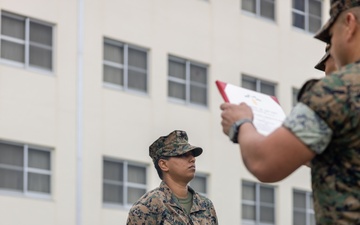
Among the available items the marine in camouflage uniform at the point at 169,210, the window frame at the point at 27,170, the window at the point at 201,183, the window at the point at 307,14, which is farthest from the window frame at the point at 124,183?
the marine in camouflage uniform at the point at 169,210

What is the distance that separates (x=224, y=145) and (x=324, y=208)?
32.1 metres

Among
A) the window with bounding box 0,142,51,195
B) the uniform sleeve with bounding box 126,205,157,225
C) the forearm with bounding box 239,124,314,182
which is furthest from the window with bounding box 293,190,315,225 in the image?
the forearm with bounding box 239,124,314,182

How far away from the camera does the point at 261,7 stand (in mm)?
40406

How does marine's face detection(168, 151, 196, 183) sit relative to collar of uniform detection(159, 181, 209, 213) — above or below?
above

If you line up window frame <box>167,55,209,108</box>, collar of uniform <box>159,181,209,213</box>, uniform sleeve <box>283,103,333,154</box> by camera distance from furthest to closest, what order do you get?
window frame <box>167,55,209,108</box>, collar of uniform <box>159,181,209,213</box>, uniform sleeve <box>283,103,333,154</box>

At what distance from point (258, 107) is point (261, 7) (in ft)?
114

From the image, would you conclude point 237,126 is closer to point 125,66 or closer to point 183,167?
point 183,167

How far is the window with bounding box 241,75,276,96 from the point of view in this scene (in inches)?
1537

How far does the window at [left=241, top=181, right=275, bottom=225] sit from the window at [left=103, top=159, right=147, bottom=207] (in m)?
4.74

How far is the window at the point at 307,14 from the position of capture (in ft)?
137

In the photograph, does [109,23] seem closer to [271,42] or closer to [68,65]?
[68,65]

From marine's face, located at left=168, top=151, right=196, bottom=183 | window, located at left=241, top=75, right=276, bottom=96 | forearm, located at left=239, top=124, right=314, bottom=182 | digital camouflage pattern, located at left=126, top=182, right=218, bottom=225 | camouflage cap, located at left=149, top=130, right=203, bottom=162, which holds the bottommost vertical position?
forearm, located at left=239, top=124, right=314, bottom=182

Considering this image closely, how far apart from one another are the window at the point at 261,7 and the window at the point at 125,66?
5514 millimetres

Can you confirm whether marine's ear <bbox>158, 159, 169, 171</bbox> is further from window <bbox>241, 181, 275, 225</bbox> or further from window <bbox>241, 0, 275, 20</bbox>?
window <bbox>241, 0, 275, 20</bbox>
